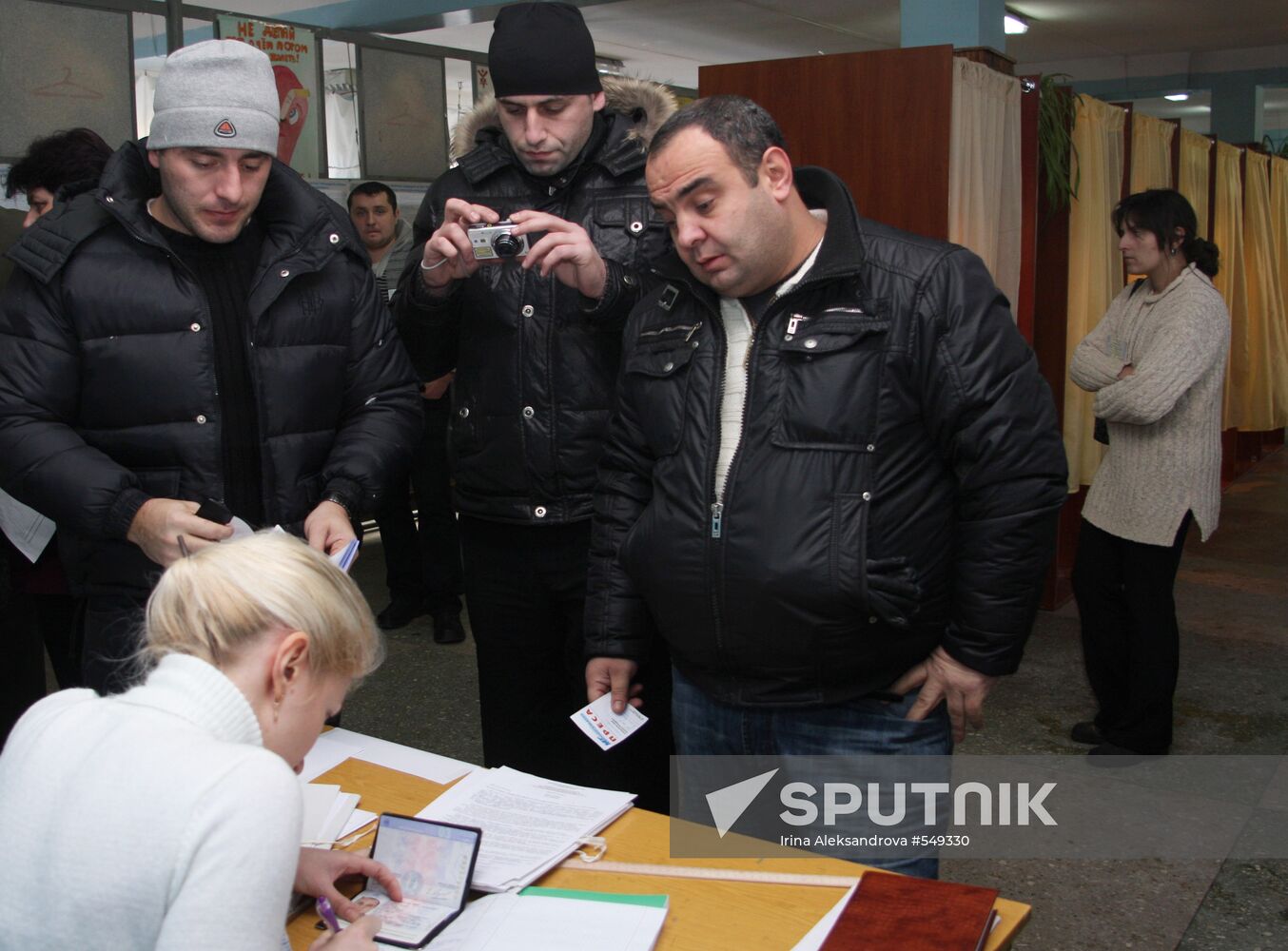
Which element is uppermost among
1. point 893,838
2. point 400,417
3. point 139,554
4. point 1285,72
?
point 1285,72

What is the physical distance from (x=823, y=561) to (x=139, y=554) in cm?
118

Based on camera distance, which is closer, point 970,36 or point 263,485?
point 263,485

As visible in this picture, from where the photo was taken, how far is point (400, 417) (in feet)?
7.68

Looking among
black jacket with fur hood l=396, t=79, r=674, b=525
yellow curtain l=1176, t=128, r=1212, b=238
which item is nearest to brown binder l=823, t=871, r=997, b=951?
black jacket with fur hood l=396, t=79, r=674, b=525

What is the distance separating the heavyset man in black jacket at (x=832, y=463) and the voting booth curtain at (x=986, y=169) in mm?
2517

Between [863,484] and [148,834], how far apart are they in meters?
1.08

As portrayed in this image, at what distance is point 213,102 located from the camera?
2.02 m

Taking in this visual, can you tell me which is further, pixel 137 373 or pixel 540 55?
pixel 540 55

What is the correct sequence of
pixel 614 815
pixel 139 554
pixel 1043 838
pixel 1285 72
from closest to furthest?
pixel 614 815 → pixel 139 554 → pixel 1043 838 → pixel 1285 72

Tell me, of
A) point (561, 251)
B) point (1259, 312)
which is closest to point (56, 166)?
point (561, 251)

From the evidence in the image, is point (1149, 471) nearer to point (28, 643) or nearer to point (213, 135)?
point (213, 135)

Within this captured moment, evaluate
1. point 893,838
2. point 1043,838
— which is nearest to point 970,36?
point 1043,838

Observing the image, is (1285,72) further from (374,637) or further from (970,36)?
(374,637)

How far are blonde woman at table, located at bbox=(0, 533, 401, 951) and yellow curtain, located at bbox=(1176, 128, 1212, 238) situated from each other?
6369mm
